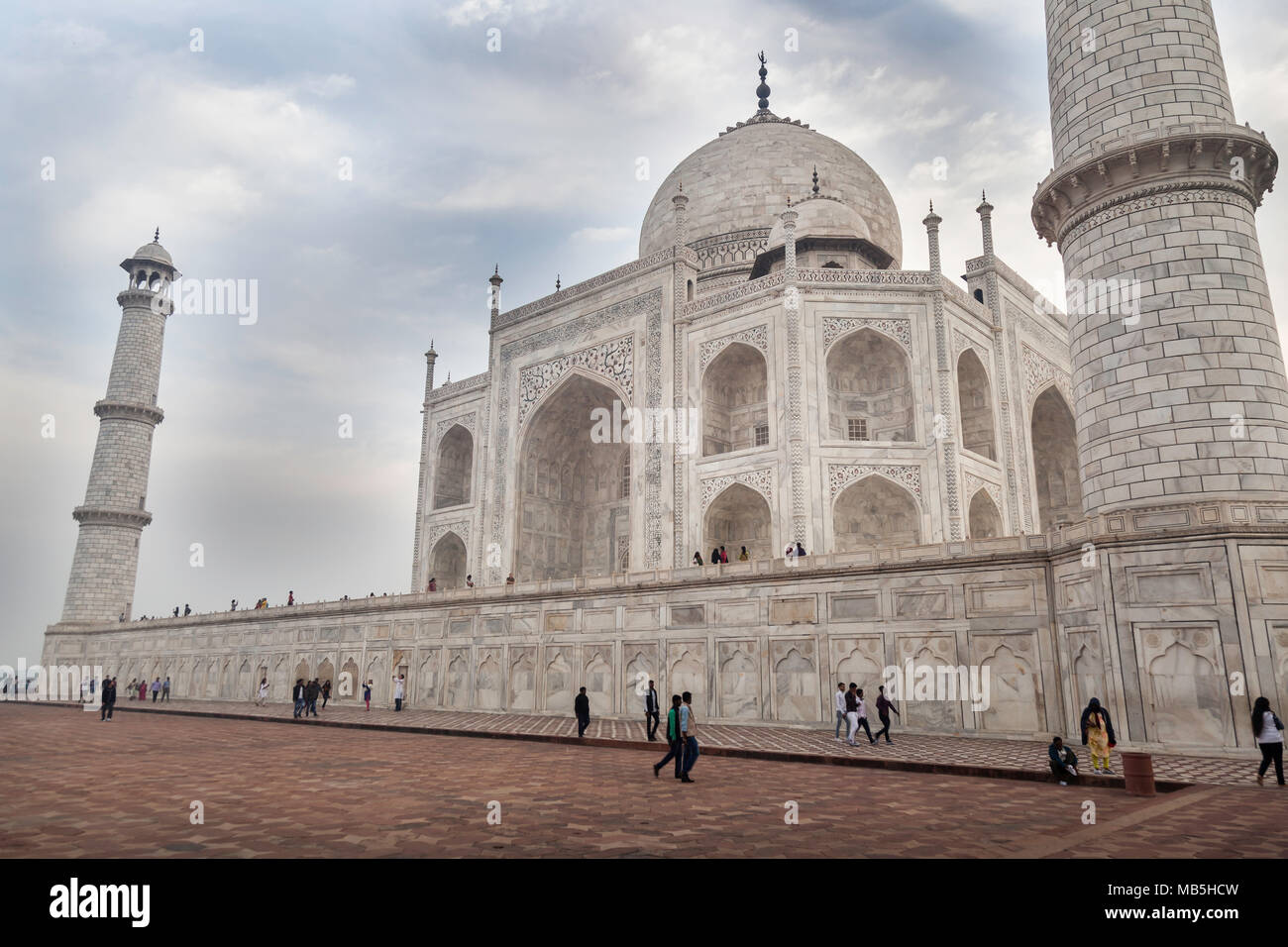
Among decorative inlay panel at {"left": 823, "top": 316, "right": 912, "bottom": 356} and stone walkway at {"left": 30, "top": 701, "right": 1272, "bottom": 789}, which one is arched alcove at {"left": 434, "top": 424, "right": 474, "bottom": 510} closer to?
stone walkway at {"left": 30, "top": 701, "right": 1272, "bottom": 789}

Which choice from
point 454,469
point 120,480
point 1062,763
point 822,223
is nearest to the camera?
point 1062,763

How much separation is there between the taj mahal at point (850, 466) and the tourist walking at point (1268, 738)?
1.48 m

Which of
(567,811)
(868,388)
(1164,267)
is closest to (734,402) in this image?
(868,388)

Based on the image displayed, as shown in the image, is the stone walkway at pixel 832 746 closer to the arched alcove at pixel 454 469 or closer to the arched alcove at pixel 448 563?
the arched alcove at pixel 448 563

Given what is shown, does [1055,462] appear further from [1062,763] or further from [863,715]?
[1062,763]

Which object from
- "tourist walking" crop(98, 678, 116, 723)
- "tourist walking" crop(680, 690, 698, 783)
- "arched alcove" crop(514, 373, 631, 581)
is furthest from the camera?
"arched alcove" crop(514, 373, 631, 581)

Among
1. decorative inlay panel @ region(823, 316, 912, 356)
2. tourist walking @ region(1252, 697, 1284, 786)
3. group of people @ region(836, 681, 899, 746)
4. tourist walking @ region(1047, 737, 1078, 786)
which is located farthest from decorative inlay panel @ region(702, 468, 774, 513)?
tourist walking @ region(1252, 697, 1284, 786)

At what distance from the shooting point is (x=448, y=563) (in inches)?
1168

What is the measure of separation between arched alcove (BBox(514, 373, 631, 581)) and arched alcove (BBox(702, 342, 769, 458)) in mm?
3682

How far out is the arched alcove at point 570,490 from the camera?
85.5ft

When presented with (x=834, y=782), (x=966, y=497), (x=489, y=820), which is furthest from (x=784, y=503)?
(x=489, y=820)

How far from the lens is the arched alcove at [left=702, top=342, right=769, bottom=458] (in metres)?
22.4

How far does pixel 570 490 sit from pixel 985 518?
42.6 feet
